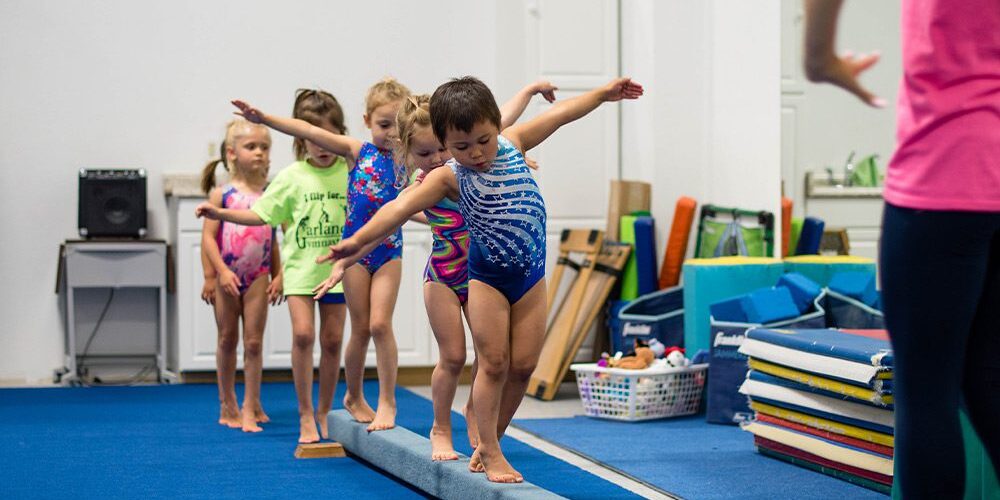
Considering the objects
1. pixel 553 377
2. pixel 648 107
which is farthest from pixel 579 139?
pixel 553 377

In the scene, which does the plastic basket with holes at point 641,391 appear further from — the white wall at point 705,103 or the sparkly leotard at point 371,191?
the sparkly leotard at point 371,191

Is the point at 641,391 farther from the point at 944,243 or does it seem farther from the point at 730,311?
the point at 944,243

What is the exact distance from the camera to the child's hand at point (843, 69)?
68.7 inches

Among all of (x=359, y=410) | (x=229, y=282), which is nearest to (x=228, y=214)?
(x=229, y=282)

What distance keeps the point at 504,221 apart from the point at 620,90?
52cm

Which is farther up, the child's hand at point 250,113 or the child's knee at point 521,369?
the child's hand at point 250,113

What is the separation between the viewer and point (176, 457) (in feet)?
13.4

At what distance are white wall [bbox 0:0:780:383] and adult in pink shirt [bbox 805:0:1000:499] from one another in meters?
4.74

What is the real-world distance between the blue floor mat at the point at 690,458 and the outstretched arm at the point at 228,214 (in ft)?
4.39

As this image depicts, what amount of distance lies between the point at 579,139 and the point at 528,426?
6.74ft

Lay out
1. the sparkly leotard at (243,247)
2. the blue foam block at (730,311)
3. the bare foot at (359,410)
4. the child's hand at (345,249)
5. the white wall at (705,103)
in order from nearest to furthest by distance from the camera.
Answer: the child's hand at (345,249)
the bare foot at (359,410)
the blue foam block at (730,311)
the sparkly leotard at (243,247)
the white wall at (705,103)

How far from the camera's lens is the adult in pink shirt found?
157 cm

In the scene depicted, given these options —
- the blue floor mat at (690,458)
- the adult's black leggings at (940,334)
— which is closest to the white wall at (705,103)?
the blue floor mat at (690,458)

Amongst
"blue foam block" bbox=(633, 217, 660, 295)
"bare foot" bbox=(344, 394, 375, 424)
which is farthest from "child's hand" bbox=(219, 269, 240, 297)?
"blue foam block" bbox=(633, 217, 660, 295)
